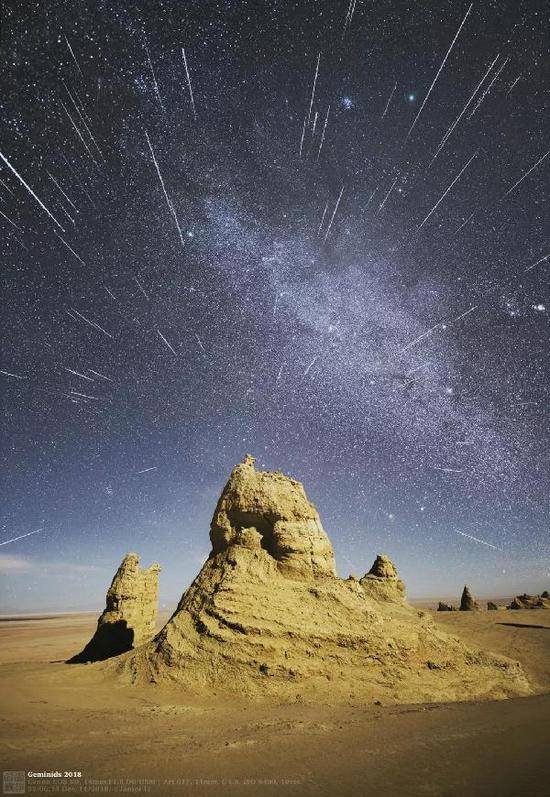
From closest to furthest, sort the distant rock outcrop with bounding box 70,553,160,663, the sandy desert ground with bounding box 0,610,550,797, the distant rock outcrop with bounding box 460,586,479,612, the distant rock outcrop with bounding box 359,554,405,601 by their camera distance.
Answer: the sandy desert ground with bounding box 0,610,550,797
the distant rock outcrop with bounding box 70,553,160,663
the distant rock outcrop with bounding box 359,554,405,601
the distant rock outcrop with bounding box 460,586,479,612

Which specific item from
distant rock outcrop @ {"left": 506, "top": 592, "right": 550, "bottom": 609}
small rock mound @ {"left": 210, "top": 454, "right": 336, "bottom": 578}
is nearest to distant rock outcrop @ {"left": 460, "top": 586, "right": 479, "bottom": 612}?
distant rock outcrop @ {"left": 506, "top": 592, "right": 550, "bottom": 609}

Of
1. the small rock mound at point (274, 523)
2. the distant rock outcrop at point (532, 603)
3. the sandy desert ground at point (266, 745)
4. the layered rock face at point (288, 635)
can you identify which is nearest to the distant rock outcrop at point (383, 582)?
the layered rock face at point (288, 635)

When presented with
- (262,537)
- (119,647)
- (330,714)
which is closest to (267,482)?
(262,537)

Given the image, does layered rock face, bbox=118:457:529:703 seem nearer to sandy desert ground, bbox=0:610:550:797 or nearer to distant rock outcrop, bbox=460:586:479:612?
sandy desert ground, bbox=0:610:550:797

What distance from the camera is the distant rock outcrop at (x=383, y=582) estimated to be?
23.2 m

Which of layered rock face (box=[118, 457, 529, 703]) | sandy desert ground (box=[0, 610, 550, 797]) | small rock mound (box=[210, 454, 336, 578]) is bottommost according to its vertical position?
sandy desert ground (box=[0, 610, 550, 797])

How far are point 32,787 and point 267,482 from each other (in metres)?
11.6

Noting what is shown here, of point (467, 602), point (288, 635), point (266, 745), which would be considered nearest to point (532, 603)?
point (467, 602)

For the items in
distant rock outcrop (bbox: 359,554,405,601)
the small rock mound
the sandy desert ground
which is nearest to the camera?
the sandy desert ground

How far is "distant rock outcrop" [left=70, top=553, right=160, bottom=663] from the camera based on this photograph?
1986 centimetres

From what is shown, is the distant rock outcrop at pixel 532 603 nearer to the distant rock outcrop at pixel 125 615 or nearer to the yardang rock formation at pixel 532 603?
the yardang rock formation at pixel 532 603

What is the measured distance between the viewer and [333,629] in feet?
42.3

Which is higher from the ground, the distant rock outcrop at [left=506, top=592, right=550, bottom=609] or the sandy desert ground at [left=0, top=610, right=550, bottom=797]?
the distant rock outcrop at [left=506, top=592, right=550, bottom=609]

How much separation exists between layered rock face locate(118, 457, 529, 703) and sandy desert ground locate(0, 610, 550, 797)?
0.97 meters
